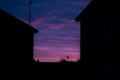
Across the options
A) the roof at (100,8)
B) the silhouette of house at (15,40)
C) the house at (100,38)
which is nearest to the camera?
the house at (100,38)

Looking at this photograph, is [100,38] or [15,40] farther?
[15,40]

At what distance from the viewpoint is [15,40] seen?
86.7ft

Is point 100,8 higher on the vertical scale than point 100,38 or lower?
higher

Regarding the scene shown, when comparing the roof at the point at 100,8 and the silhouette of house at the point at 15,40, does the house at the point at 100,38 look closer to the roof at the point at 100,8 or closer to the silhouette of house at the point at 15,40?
the roof at the point at 100,8

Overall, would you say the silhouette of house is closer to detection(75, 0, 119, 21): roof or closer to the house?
the house

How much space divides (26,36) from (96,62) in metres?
6.92

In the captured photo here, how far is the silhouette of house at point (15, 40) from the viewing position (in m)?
25.7

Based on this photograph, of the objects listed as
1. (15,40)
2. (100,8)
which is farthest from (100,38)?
(15,40)

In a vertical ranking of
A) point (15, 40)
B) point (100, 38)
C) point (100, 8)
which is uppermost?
point (100, 8)

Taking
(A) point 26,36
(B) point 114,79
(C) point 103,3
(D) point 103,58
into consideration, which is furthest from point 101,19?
(A) point 26,36

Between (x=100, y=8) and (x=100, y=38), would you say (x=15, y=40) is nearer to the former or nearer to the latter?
(x=100, y=38)

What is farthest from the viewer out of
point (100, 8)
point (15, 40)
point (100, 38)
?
point (15, 40)

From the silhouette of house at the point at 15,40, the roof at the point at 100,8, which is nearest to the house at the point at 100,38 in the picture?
the roof at the point at 100,8

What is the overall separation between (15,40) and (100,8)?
752cm
